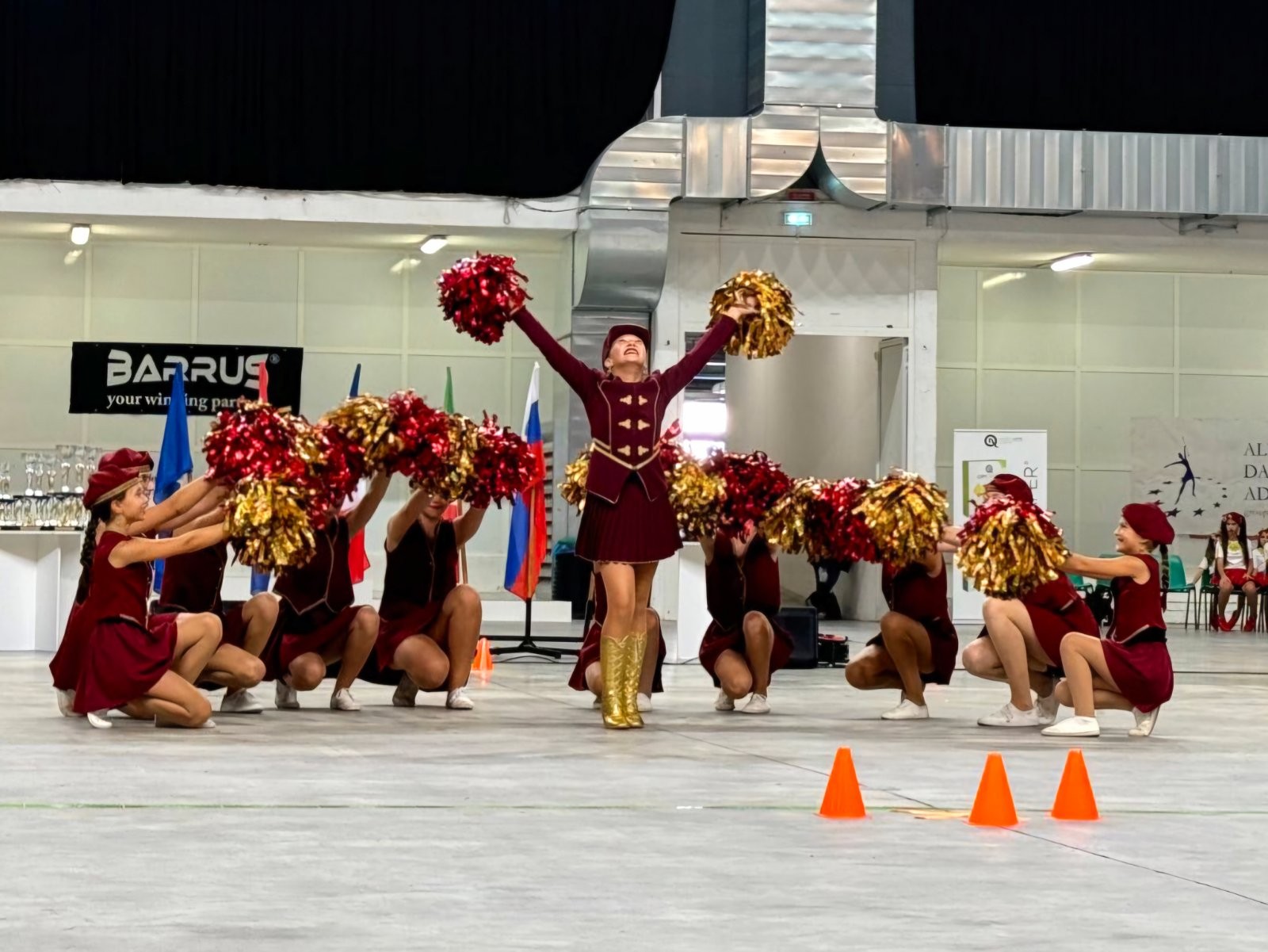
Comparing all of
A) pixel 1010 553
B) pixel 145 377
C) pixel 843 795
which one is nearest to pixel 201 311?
pixel 145 377

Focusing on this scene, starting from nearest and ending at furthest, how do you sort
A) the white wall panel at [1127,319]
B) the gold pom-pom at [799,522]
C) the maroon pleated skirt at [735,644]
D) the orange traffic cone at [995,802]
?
the orange traffic cone at [995,802], the gold pom-pom at [799,522], the maroon pleated skirt at [735,644], the white wall panel at [1127,319]

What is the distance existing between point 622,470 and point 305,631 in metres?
1.84

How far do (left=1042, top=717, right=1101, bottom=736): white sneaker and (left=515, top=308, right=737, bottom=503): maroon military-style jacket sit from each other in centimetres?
206

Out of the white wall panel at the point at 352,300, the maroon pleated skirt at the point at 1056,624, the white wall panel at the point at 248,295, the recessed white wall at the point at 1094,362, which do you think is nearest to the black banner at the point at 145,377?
the white wall panel at the point at 248,295

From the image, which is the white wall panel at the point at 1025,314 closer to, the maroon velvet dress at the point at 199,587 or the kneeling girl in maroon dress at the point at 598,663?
the kneeling girl in maroon dress at the point at 598,663

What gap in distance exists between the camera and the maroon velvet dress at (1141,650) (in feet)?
28.3

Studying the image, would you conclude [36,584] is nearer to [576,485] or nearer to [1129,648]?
[576,485]

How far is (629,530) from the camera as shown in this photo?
8.54m

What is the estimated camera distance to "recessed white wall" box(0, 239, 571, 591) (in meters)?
21.7

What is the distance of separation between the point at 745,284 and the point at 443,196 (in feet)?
34.6

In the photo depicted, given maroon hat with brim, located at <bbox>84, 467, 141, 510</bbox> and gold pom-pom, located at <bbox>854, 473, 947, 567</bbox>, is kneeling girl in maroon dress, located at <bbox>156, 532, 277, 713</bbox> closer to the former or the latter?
maroon hat with brim, located at <bbox>84, 467, 141, 510</bbox>

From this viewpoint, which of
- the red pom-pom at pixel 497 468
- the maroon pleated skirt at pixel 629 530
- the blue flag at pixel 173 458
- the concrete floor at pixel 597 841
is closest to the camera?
the concrete floor at pixel 597 841

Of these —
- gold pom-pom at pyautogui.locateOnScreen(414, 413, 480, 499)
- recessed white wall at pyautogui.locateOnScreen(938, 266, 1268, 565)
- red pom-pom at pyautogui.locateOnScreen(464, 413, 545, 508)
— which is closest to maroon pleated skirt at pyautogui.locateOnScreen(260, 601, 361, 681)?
gold pom-pom at pyautogui.locateOnScreen(414, 413, 480, 499)

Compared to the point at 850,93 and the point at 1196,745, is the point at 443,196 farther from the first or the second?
the point at 1196,745
